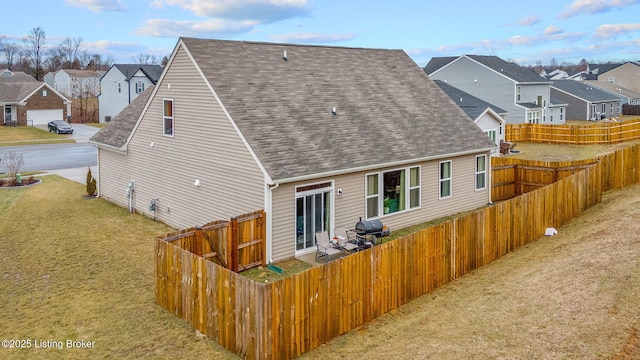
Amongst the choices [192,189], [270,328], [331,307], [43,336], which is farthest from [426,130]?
[43,336]

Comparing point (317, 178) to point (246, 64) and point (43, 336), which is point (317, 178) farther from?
point (43, 336)

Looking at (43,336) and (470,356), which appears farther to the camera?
(43,336)

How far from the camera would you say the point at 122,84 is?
6594 cm

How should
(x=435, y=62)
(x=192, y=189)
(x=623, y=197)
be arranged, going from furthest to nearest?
(x=435, y=62) < (x=623, y=197) < (x=192, y=189)

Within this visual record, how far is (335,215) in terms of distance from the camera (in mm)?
17016

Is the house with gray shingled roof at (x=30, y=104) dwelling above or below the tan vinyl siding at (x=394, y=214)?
above

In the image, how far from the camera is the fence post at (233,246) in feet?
46.9

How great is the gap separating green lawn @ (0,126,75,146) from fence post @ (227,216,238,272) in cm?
4031

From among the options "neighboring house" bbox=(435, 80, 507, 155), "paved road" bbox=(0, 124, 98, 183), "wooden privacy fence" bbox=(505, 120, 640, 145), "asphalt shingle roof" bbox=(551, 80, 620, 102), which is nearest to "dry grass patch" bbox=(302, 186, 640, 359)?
"neighboring house" bbox=(435, 80, 507, 155)

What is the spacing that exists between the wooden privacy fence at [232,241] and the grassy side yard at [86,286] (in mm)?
1709

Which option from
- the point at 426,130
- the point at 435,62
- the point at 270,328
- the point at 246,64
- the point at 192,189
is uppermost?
the point at 435,62

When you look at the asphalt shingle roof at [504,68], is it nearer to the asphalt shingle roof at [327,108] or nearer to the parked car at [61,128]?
the asphalt shingle roof at [327,108]

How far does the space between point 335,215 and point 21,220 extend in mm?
12876

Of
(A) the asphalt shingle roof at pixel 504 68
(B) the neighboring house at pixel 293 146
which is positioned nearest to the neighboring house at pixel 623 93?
(A) the asphalt shingle roof at pixel 504 68
